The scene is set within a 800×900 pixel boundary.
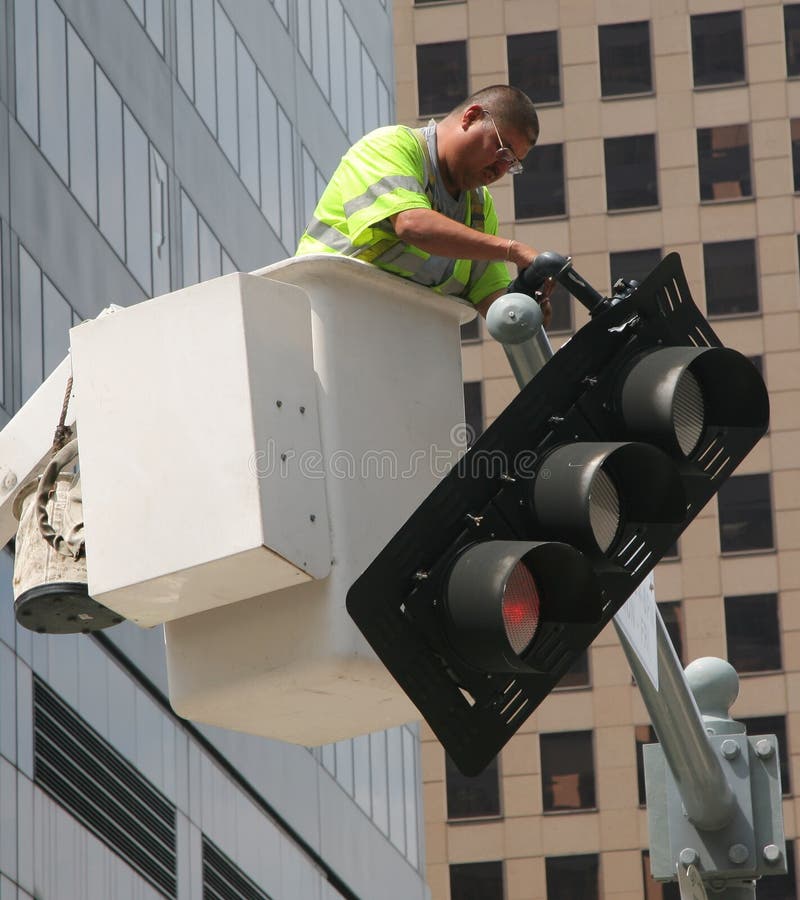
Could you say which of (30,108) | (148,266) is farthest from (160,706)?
(30,108)

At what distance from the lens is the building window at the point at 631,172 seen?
191ft

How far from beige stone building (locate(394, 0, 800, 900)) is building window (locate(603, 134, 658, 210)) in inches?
2.2

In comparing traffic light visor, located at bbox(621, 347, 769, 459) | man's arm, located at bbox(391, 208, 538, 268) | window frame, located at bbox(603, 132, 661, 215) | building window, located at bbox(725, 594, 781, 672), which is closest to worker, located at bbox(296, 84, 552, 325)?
man's arm, located at bbox(391, 208, 538, 268)

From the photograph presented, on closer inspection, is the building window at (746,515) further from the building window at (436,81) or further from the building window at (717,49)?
the building window at (436,81)

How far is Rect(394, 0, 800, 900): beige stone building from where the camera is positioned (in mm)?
53281

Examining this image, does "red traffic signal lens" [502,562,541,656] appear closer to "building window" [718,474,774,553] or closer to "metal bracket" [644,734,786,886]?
"metal bracket" [644,734,786,886]

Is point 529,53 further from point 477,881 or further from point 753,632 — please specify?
point 477,881

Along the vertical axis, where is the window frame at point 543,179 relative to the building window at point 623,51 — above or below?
below

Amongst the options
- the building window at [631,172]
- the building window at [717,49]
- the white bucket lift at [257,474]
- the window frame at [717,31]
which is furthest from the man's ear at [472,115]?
the building window at [717,49]

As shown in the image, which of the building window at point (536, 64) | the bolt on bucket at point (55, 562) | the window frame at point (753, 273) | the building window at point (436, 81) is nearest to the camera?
the bolt on bucket at point (55, 562)

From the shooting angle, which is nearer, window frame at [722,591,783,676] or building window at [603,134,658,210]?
window frame at [722,591,783,676]

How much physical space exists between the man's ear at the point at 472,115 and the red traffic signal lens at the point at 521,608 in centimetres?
154

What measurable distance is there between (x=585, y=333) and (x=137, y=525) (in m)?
0.95

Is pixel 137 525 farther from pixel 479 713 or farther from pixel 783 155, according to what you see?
pixel 783 155
